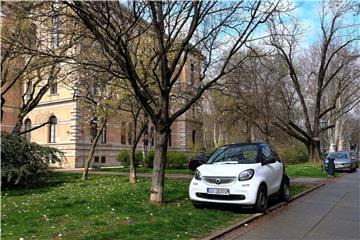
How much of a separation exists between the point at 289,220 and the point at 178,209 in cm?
269

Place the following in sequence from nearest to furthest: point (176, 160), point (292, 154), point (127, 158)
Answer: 1. point (176, 160)
2. point (127, 158)
3. point (292, 154)

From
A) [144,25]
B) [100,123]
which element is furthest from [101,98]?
[144,25]

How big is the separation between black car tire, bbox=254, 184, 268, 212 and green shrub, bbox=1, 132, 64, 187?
10165 mm

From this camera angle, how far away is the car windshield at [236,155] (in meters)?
11.8

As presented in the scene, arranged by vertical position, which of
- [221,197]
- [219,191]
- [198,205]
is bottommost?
[198,205]

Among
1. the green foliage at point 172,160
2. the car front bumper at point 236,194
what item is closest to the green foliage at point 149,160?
the green foliage at point 172,160

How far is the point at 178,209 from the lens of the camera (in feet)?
36.5

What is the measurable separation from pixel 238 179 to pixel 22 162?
10.6 meters

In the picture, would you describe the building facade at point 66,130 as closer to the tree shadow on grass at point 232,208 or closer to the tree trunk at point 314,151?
the tree trunk at point 314,151

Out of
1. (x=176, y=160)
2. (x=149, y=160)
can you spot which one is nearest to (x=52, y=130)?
(x=149, y=160)

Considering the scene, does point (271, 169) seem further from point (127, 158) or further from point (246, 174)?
point (127, 158)

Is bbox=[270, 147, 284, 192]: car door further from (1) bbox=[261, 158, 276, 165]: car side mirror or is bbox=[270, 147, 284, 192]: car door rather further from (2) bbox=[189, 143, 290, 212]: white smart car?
(1) bbox=[261, 158, 276, 165]: car side mirror

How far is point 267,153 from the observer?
41.9 ft

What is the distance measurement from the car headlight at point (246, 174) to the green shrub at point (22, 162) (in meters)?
10.0
